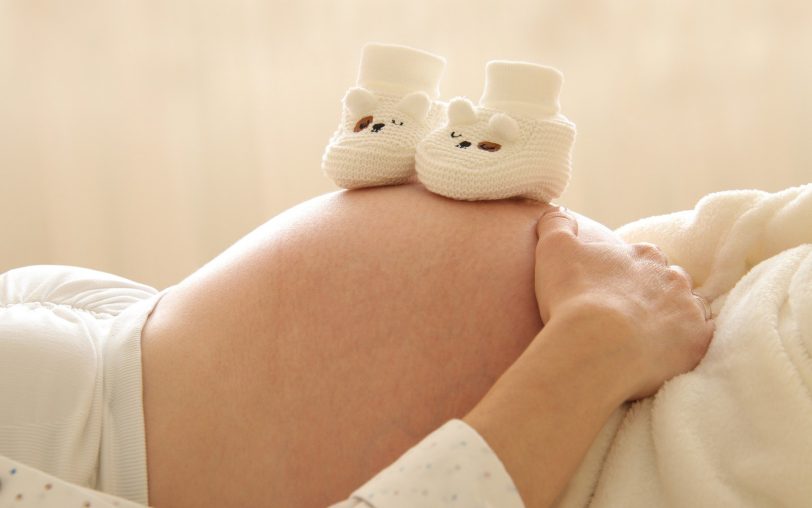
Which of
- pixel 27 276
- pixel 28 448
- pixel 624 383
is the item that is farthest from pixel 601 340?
pixel 27 276

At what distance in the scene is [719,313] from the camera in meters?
0.85

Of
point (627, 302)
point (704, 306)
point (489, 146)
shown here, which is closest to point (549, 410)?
point (627, 302)

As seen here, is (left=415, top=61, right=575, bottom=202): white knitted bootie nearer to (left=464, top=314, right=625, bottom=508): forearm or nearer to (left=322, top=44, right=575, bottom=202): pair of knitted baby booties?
(left=322, top=44, right=575, bottom=202): pair of knitted baby booties

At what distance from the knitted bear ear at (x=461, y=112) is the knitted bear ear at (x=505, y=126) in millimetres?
30

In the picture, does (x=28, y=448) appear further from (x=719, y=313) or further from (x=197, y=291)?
(x=719, y=313)

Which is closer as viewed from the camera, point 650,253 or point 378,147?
point 650,253

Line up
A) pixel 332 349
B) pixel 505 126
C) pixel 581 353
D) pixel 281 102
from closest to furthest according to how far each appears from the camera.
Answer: pixel 581 353, pixel 332 349, pixel 505 126, pixel 281 102

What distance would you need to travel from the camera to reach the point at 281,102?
6.04 ft

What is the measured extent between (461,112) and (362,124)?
0.13 metres

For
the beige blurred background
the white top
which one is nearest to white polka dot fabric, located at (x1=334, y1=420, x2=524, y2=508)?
the white top

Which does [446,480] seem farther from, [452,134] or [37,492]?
[452,134]

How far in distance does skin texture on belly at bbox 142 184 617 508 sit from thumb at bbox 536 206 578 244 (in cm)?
1

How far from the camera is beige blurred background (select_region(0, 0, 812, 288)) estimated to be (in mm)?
1778

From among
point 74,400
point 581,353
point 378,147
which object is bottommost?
point 74,400
